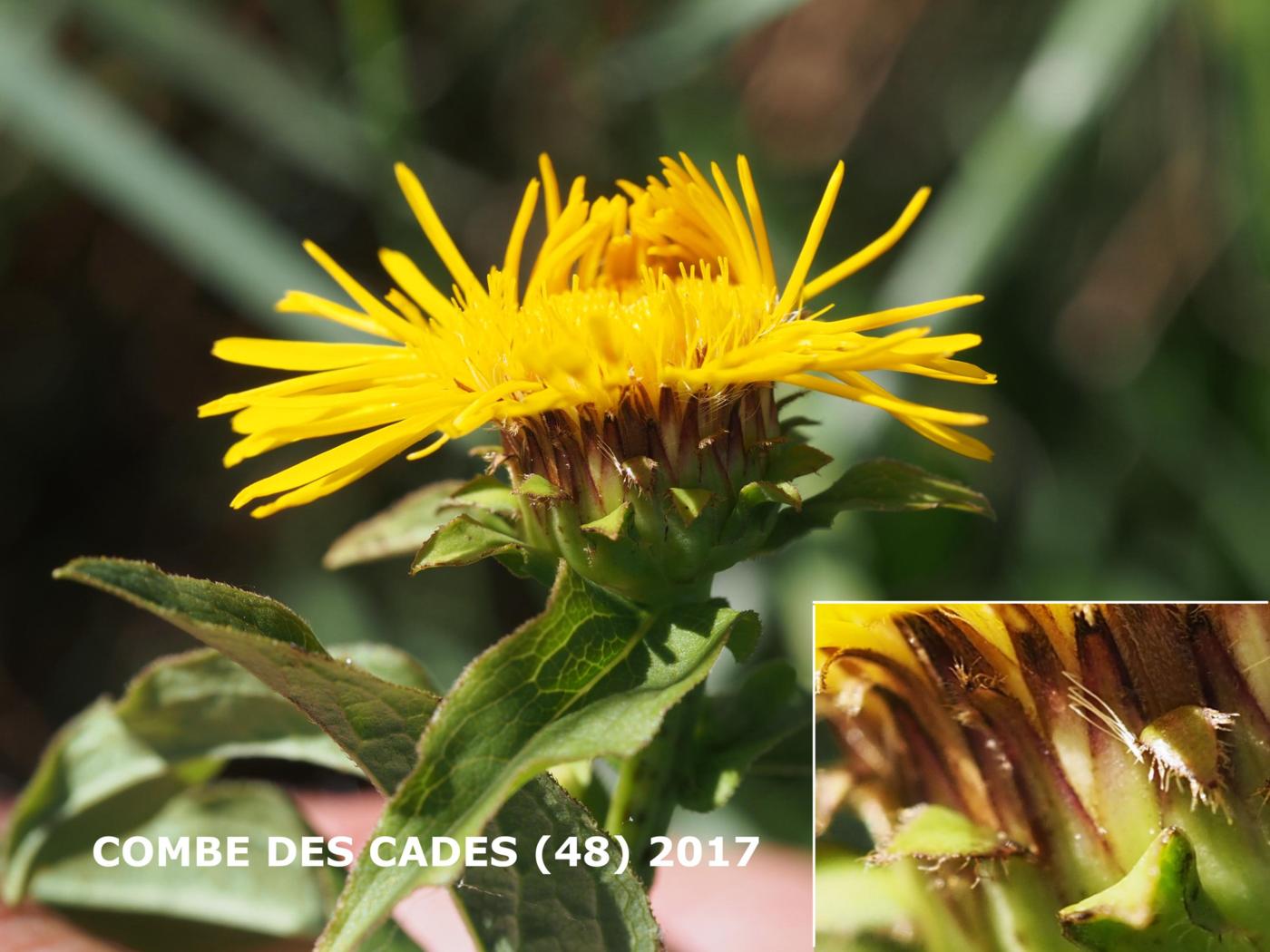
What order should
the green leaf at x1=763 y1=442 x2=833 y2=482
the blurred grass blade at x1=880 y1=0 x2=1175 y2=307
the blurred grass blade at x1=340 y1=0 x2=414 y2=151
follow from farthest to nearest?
the blurred grass blade at x1=340 y1=0 x2=414 y2=151 < the blurred grass blade at x1=880 y1=0 x2=1175 y2=307 < the green leaf at x1=763 y1=442 x2=833 y2=482

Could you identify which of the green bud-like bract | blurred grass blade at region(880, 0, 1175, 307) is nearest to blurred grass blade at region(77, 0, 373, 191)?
blurred grass blade at region(880, 0, 1175, 307)

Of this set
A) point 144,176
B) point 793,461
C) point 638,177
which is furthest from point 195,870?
point 638,177

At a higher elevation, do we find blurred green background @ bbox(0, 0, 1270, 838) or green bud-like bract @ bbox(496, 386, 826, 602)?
blurred green background @ bbox(0, 0, 1270, 838)

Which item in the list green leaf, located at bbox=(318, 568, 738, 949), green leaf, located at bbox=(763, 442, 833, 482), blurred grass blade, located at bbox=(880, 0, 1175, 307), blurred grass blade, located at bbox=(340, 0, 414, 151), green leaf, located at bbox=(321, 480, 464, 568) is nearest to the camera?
green leaf, located at bbox=(318, 568, 738, 949)

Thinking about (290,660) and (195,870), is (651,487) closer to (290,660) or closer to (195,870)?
(290,660)

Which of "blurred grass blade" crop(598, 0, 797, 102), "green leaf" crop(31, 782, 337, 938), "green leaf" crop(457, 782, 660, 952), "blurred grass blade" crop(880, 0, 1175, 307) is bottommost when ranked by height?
"green leaf" crop(457, 782, 660, 952)

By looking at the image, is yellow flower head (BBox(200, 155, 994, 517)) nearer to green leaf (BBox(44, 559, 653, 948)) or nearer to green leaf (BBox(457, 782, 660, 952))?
green leaf (BBox(44, 559, 653, 948))

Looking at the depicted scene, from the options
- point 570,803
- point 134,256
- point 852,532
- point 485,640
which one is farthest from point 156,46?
point 570,803
